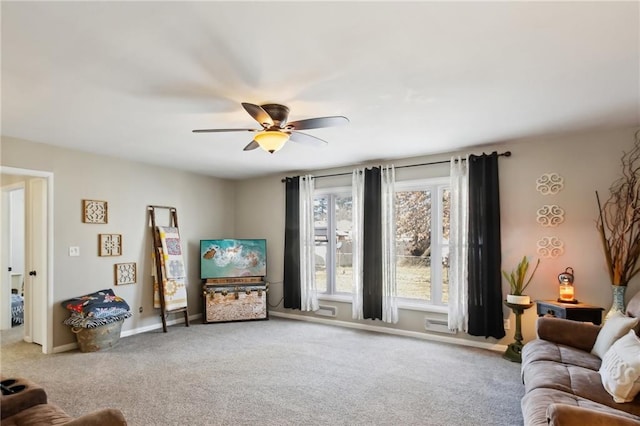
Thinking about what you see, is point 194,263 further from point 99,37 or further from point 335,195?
point 99,37

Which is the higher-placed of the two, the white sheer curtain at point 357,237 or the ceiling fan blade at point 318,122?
the ceiling fan blade at point 318,122

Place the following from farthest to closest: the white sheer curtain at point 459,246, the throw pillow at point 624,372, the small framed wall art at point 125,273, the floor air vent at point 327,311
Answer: the floor air vent at point 327,311 → the small framed wall art at point 125,273 → the white sheer curtain at point 459,246 → the throw pillow at point 624,372

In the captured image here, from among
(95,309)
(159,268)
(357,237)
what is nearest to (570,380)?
(357,237)

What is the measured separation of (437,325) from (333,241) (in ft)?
6.45

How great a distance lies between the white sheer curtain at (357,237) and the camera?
Result: 5027 mm

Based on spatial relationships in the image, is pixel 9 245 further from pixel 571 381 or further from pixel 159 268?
pixel 571 381

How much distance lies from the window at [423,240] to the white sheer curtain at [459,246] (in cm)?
24

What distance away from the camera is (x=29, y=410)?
1.83 m

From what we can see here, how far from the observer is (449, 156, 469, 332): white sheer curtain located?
4266 millimetres

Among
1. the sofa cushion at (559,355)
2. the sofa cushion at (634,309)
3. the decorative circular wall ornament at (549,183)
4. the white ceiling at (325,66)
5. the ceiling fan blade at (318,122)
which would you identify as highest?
the white ceiling at (325,66)

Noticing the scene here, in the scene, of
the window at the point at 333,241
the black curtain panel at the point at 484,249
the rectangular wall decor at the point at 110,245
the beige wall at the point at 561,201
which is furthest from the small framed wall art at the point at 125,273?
the black curtain panel at the point at 484,249

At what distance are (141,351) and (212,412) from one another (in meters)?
1.92

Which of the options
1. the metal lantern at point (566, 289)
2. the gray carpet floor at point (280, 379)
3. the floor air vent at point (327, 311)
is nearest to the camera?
the gray carpet floor at point (280, 379)

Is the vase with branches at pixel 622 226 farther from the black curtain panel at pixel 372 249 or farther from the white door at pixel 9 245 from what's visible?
the white door at pixel 9 245
